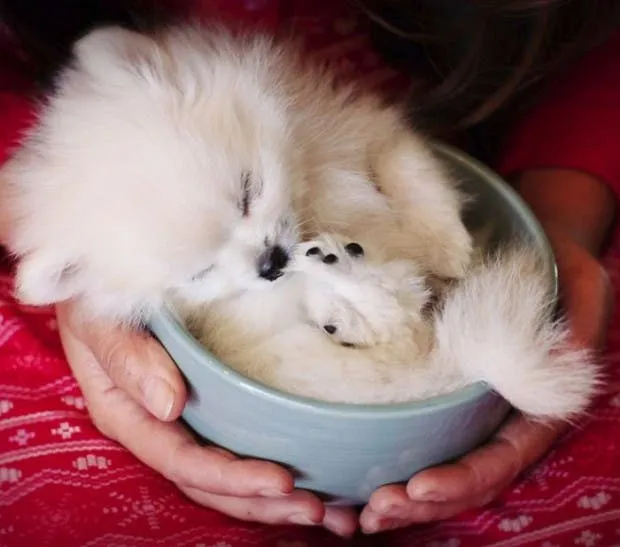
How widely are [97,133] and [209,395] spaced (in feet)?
0.91

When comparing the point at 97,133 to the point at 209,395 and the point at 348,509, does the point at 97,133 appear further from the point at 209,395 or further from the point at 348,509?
the point at 348,509

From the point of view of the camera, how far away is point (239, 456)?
85cm

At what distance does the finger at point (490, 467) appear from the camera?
0.82 metres

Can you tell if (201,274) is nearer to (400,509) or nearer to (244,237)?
(244,237)

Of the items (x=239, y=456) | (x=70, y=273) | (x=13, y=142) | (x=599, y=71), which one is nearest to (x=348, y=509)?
(x=239, y=456)

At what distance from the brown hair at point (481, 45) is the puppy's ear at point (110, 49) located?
439 millimetres

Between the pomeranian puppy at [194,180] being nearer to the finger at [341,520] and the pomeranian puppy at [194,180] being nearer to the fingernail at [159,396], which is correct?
the fingernail at [159,396]

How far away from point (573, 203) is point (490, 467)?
48 cm

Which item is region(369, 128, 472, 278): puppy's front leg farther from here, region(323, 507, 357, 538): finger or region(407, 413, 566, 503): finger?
region(323, 507, 357, 538): finger

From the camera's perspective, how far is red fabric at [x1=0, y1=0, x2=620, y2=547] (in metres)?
0.94

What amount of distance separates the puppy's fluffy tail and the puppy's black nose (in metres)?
0.17

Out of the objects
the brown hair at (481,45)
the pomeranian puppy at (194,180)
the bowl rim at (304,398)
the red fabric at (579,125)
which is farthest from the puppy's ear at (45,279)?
the red fabric at (579,125)

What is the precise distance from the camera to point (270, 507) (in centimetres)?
92

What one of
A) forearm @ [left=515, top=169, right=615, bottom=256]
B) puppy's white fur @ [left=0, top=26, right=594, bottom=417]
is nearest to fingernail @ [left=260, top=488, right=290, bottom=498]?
puppy's white fur @ [left=0, top=26, right=594, bottom=417]
